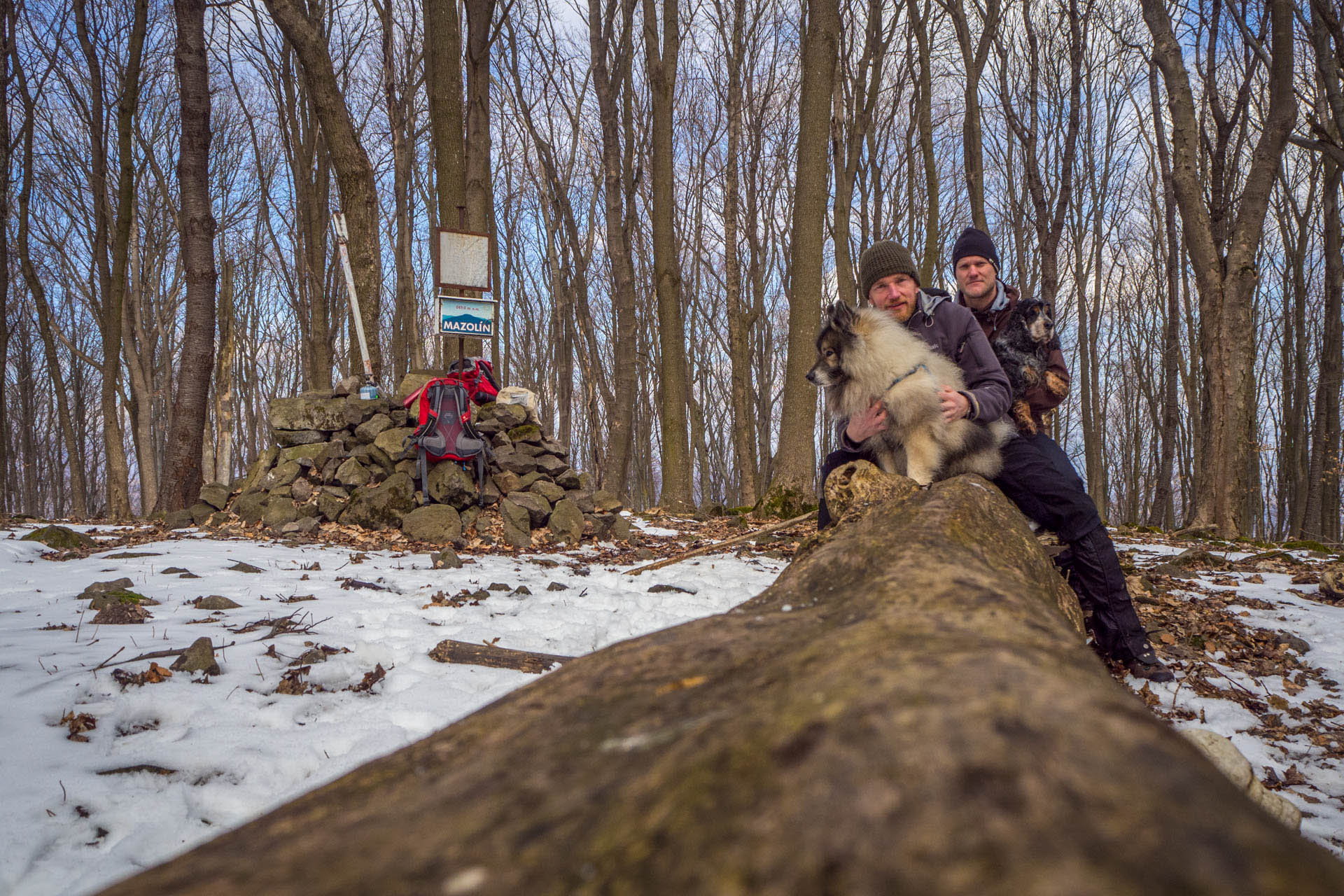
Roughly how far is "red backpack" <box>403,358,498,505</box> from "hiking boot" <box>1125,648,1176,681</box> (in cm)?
568

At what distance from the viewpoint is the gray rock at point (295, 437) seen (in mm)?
7551

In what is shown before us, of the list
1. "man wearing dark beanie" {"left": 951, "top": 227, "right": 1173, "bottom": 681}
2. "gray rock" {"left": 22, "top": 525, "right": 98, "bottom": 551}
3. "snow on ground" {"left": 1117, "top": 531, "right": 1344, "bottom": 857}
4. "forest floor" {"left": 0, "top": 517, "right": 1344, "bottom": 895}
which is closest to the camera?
"forest floor" {"left": 0, "top": 517, "right": 1344, "bottom": 895}

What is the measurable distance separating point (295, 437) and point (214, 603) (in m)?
4.33

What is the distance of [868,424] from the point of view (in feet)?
12.0

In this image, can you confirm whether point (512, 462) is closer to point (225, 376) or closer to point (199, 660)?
point (199, 660)

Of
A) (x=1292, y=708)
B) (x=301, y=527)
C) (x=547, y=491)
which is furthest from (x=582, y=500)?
(x=1292, y=708)

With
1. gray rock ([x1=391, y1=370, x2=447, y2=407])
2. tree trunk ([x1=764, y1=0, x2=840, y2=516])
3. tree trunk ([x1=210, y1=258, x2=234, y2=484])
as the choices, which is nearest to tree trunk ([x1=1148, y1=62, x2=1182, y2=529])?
tree trunk ([x1=764, y1=0, x2=840, y2=516])

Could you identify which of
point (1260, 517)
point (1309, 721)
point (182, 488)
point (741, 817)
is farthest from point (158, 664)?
point (1260, 517)

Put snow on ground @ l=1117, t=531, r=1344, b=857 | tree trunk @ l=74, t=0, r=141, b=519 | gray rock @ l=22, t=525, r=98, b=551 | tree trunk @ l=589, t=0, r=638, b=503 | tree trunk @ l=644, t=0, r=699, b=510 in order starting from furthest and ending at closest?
1. tree trunk @ l=589, t=0, r=638, b=503
2. tree trunk @ l=74, t=0, r=141, b=519
3. tree trunk @ l=644, t=0, r=699, b=510
4. gray rock @ l=22, t=525, r=98, b=551
5. snow on ground @ l=1117, t=531, r=1344, b=857

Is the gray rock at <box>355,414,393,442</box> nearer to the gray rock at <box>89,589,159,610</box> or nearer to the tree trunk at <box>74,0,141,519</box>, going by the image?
the gray rock at <box>89,589,159,610</box>

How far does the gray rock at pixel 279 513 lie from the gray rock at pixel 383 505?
48 centimetres

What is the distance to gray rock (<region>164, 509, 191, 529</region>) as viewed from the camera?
715 centimetres

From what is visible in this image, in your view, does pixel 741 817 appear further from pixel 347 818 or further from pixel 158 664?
pixel 158 664

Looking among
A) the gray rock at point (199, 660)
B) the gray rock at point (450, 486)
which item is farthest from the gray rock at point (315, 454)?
the gray rock at point (199, 660)
